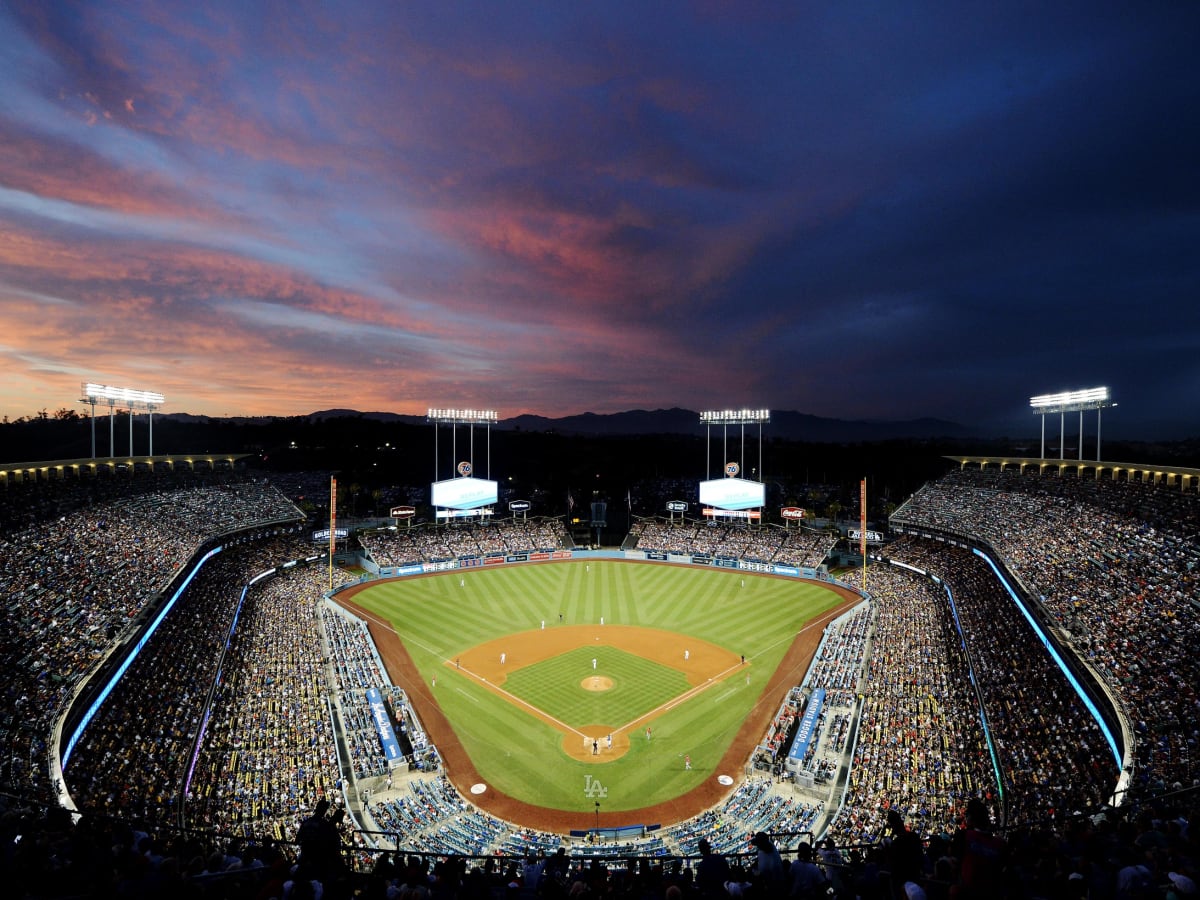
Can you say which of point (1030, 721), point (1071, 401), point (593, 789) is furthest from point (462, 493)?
point (1071, 401)

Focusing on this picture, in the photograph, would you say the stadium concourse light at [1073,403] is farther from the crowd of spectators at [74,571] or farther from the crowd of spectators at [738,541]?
the crowd of spectators at [74,571]

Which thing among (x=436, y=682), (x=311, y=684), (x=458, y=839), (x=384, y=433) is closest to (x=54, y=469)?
(x=311, y=684)

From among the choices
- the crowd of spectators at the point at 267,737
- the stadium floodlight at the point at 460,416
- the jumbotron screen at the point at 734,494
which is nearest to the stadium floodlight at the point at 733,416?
the jumbotron screen at the point at 734,494

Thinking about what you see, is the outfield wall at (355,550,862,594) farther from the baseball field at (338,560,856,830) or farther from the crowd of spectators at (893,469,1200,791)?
the crowd of spectators at (893,469,1200,791)

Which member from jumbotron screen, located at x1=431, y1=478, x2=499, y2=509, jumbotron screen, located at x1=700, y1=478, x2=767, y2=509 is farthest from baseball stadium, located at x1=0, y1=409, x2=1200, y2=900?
jumbotron screen, located at x1=700, y1=478, x2=767, y2=509

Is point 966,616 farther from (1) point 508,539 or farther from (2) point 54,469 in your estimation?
(2) point 54,469

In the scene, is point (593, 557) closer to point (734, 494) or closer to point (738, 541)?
point (738, 541)

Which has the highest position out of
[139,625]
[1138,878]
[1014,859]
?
[1138,878]
